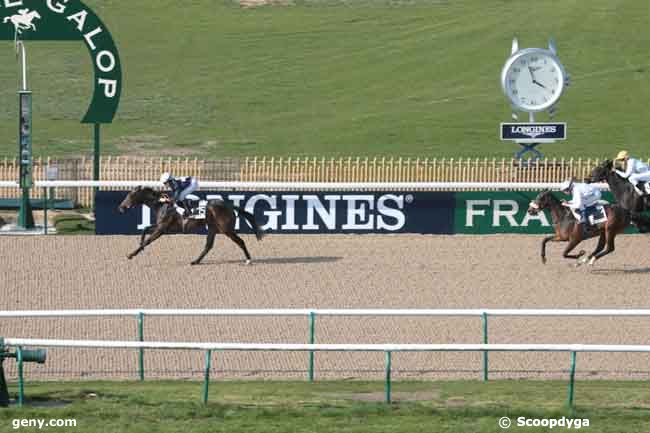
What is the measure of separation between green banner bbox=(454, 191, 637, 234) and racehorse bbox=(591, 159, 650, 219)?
1243 mm

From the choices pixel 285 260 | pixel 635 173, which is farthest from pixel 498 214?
pixel 285 260

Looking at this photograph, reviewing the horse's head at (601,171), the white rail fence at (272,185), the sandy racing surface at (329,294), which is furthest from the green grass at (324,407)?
the white rail fence at (272,185)

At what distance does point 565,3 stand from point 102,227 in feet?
123

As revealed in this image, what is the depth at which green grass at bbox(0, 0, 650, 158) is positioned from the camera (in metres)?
43.4

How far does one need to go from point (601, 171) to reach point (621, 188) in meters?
0.45

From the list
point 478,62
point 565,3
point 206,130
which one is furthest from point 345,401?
point 565,3

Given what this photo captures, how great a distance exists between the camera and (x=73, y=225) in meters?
24.6

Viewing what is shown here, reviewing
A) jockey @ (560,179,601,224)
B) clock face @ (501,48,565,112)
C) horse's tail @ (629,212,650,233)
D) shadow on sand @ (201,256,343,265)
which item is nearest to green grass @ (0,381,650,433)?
jockey @ (560,179,601,224)

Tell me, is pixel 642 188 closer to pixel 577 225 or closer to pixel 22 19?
pixel 577 225

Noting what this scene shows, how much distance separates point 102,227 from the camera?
23422mm

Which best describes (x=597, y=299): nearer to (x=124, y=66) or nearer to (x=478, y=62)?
(x=478, y=62)

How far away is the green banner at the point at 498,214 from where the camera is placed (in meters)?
23.8

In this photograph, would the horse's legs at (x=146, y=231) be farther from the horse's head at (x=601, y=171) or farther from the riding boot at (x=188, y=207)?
the horse's head at (x=601, y=171)

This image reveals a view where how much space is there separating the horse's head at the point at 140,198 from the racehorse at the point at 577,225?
5659 mm
